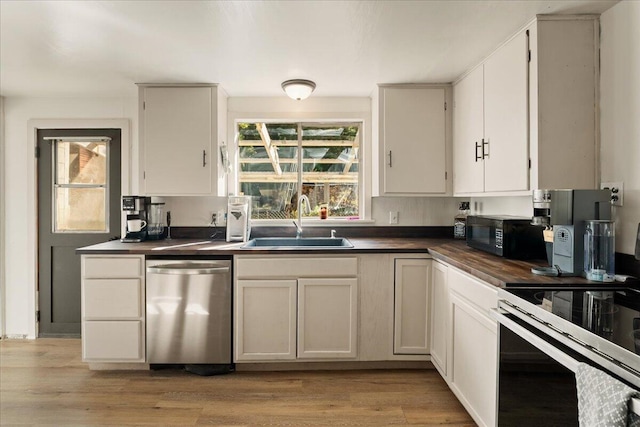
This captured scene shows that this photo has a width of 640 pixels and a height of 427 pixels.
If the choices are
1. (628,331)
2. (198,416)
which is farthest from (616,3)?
(198,416)

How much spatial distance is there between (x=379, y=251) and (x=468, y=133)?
1096 mm

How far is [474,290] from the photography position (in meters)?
1.86

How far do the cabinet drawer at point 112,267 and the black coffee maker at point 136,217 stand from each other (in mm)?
327

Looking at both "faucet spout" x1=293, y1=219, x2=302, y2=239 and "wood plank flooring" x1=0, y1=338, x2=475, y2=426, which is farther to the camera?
"faucet spout" x1=293, y1=219, x2=302, y2=239

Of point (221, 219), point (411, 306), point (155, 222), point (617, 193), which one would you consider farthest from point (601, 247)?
point (155, 222)

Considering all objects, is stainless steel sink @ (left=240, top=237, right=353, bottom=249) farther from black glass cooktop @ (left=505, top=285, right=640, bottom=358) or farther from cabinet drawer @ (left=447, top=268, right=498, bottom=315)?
black glass cooktop @ (left=505, top=285, right=640, bottom=358)

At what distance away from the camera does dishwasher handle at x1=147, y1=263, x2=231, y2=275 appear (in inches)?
100

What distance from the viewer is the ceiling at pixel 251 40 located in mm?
1800

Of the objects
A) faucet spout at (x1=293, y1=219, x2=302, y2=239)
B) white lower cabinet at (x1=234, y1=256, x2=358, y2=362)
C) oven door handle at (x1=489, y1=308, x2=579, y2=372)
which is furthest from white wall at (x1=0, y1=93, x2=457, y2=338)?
oven door handle at (x1=489, y1=308, x2=579, y2=372)

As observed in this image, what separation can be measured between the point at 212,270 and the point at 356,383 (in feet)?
4.17

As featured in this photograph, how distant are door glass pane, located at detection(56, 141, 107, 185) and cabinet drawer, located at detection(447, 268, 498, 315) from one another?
313cm

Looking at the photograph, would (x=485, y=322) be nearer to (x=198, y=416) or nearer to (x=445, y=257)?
(x=445, y=257)

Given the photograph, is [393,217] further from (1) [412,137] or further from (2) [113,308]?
(2) [113,308]

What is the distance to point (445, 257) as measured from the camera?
88.4 inches
